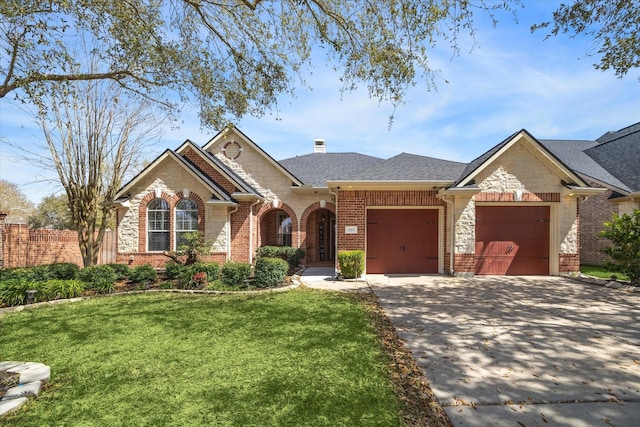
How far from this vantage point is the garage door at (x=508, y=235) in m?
11.7

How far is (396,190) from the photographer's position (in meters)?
11.7

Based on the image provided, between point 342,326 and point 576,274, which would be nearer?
point 342,326

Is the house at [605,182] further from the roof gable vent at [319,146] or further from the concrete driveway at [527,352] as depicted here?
the roof gable vent at [319,146]

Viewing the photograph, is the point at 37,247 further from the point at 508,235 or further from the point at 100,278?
the point at 508,235

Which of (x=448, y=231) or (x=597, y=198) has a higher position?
(x=597, y=198)

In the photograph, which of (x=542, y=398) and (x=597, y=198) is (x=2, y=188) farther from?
(x=597, y=198)

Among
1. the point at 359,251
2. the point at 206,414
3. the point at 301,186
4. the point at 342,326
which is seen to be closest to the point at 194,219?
the point at 301,186

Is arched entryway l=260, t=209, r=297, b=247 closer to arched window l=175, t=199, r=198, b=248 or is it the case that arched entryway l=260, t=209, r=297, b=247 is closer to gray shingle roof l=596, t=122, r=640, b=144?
arched window l=175, t=199, r=198, b=248

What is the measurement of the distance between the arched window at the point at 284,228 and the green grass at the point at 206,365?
10096 millimetres

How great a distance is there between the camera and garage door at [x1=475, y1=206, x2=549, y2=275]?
460 inches

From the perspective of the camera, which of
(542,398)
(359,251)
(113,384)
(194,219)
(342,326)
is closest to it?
(542,398)

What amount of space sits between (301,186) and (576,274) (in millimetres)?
11771

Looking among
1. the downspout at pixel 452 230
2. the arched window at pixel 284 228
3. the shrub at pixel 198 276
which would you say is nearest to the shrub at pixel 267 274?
the shrub at pixel 198 276

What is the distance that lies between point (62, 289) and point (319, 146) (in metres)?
17.6
